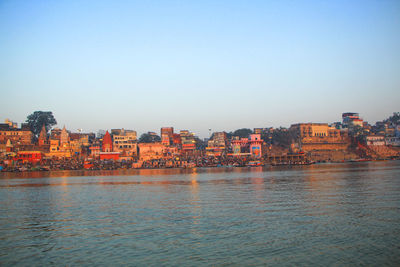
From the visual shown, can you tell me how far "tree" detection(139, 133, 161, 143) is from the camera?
139625 mm

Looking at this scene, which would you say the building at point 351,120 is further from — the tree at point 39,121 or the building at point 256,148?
the tree at point 39,121

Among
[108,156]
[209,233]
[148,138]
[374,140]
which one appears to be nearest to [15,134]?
[108,156]

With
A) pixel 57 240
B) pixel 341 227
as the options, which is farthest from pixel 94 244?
pixel 341 227

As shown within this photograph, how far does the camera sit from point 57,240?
53.0 ft

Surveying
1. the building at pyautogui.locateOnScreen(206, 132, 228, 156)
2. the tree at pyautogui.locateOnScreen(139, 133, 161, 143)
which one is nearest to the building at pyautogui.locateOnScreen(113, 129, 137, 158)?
the building at pyautogui.locateOnScreen(206, 132, 228, 156)

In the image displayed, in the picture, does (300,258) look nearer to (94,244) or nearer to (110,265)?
(110,265)

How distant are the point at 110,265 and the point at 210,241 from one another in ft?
13.4

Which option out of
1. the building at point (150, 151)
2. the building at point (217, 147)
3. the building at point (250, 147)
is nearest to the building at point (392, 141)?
the building at point (250, 147)

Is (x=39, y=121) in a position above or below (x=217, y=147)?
above

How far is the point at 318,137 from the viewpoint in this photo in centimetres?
12669

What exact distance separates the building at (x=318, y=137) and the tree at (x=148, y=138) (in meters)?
47.8

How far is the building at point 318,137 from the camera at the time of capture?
124062 millimetres

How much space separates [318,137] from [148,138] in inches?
2272

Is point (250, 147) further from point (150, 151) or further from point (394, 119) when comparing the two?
point (394, 119)
